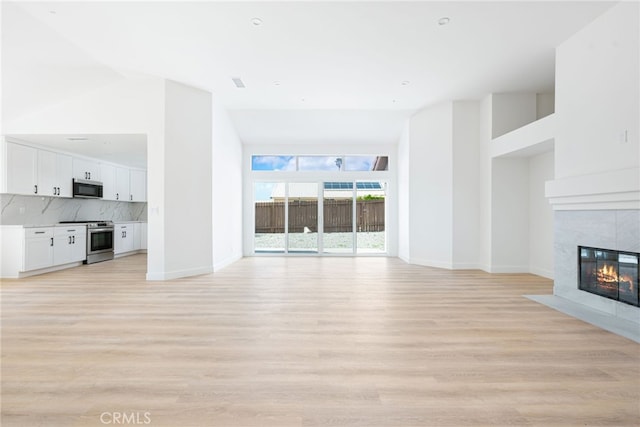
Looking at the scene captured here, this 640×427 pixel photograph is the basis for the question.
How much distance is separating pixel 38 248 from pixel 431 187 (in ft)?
24.2

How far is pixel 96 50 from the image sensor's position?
4.37 m

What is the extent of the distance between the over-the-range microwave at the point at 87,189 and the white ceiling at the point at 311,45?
2166 mm

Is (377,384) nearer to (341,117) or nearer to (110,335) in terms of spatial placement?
(110,335)

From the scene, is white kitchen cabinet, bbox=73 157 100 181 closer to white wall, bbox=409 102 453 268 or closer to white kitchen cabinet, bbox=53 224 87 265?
white kitchen cabinet, bbox=53 224 87 265

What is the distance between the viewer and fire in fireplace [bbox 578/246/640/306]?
10.7 ft

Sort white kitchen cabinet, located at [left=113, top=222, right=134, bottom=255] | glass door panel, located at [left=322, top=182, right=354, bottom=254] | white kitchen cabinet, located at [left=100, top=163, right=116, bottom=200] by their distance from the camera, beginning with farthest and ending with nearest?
1. glass door panel, located at [left=322, top=182, right=354, bottom=254]
2. white kitchen cabinet, located at [left=113, top=222, right=134, bottom=255]
3. white kitchen cabinet, located at [left=100, top=163, right=116, bottom=200]

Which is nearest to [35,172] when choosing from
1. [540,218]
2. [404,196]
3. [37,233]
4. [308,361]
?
[37,233]

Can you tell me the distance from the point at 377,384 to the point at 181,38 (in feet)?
14.2

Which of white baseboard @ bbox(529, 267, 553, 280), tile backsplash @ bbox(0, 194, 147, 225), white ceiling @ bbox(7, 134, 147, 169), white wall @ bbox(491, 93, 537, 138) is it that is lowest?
white baseboard @ bbox(529, 267, 553, 280)

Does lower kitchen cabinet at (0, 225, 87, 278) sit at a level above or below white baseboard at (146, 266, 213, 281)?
above

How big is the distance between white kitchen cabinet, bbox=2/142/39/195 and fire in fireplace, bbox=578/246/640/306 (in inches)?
338

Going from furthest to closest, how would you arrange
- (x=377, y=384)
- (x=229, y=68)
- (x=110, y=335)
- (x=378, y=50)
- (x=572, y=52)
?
(x=229, y=68) < (x=378, y=50) < (x=572, y=52) < (x=110, y=335) < (x=377, y=384)

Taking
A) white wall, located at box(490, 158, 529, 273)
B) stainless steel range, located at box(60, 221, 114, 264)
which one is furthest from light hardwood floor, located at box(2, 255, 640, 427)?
stainless steel range, located at box(60, 221, 114, 264)

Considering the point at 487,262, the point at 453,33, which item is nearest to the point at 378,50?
the point at 453,33
